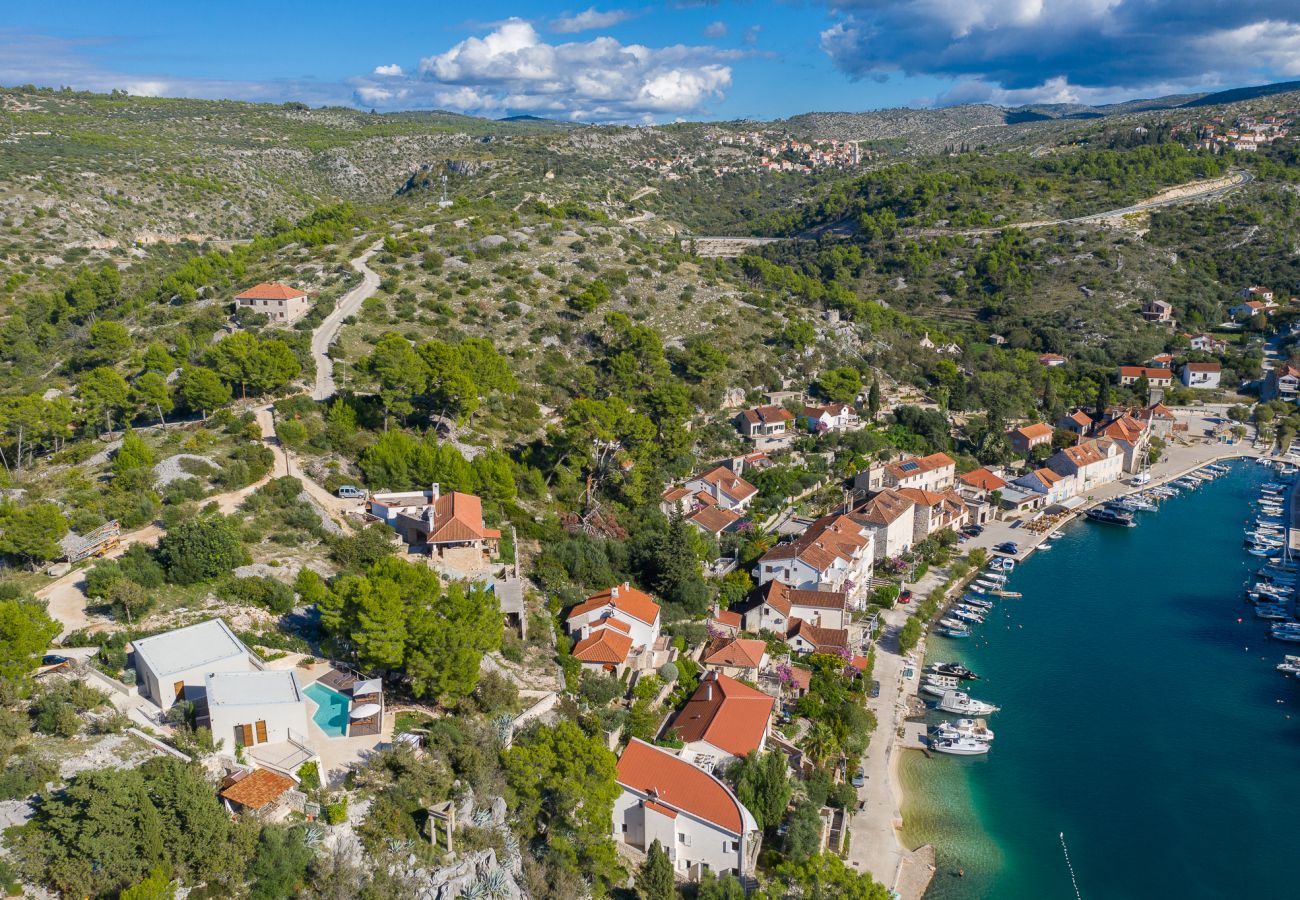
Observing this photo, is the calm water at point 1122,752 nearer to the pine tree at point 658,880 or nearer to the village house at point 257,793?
the pine tree at point 658,880

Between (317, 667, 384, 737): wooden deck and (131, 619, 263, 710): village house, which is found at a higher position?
(131, 619, 263, 710): village house

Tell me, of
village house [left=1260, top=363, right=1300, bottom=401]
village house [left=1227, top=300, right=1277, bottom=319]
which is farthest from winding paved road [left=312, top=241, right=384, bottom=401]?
village house [left=1227, top=300, right=1277, bottom=319]

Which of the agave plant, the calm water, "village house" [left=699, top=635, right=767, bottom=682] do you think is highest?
the agave plant

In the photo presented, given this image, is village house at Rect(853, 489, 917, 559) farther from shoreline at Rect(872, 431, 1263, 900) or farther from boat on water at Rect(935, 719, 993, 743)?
boat on water at Rect(935, 719, 993, 743)

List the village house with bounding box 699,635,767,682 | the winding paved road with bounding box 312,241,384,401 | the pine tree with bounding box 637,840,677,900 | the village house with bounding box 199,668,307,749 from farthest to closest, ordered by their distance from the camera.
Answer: the winding paved road with bounding box 312,241,384,401, the village house with bounding box 699,635,767,682, the pine tree with bounding box 637,840,677,900, the village house with bounding box 199,668,307,749

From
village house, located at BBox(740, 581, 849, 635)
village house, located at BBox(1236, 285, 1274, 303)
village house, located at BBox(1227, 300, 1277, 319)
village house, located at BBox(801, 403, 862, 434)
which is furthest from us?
village house, located at BBox(1236, 285, 1274, 303)

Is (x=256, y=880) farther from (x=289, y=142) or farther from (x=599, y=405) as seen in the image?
(x=289, y=142)

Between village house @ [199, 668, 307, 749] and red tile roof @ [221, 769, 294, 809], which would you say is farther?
village house @ [199, 668, 307, 749]
